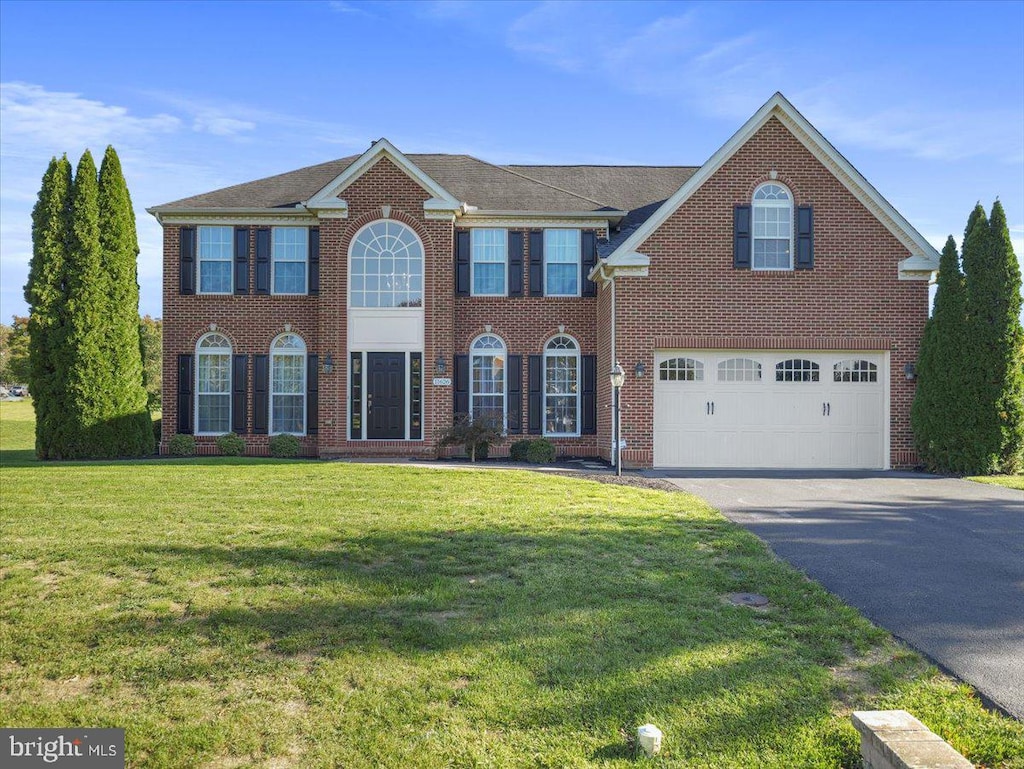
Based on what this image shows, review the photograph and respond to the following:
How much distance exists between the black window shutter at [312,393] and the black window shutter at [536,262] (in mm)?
5409

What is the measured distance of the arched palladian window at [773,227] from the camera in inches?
662

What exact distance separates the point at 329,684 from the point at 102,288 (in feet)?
54.6

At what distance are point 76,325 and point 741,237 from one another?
14580mm

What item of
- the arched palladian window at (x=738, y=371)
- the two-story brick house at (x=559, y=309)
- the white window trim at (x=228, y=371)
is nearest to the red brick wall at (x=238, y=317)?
the two-story brick house at (x=559, y=309)

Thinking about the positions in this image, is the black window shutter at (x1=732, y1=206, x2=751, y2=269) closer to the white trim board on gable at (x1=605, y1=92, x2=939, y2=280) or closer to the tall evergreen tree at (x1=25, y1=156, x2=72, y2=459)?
the white trim board on gable at (x1=605, y1=92, x2=939, y2=280)

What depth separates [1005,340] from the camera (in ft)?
49.4

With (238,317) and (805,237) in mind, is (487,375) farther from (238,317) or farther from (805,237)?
(805,237)

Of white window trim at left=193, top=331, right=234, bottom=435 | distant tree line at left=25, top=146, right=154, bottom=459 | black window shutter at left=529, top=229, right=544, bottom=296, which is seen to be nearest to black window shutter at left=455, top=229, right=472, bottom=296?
black window shutter at left=529, top=229, right=544, bottom=296

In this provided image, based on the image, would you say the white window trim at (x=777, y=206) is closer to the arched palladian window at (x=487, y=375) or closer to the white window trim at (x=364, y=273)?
the arched palladian window at (x=487, y=375)

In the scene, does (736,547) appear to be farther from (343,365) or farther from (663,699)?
(343,365)

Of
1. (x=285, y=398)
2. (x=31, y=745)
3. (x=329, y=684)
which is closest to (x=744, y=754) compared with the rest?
(x=329, y=684)

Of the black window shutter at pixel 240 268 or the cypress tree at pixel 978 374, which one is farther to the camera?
the black window shutter at pixel 240 268

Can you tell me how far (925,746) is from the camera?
3.36 metres

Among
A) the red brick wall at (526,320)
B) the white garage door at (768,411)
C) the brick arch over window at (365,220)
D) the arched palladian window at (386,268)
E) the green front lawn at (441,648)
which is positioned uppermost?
the brick arch over window at (365,220)
